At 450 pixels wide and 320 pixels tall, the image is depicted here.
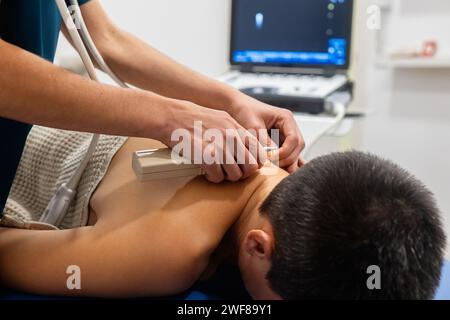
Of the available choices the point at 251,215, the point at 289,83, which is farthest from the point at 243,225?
the point at 289,83

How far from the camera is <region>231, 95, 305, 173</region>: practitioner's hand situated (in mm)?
996

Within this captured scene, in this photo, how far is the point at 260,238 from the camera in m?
0.77

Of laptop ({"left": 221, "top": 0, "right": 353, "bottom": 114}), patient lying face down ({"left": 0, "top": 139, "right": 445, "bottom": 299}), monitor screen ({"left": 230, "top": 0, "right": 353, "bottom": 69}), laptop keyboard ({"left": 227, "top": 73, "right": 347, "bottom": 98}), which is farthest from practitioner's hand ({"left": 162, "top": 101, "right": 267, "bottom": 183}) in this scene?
monitor screen ({"left": 230, "top": 0, "right": 353, "bottom": 69})

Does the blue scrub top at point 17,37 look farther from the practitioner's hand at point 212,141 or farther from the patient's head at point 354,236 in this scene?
the patient's head at point 354,236

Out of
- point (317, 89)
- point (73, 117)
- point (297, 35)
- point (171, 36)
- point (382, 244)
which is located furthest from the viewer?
point (171, 36)

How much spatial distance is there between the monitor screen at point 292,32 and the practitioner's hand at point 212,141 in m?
1.52

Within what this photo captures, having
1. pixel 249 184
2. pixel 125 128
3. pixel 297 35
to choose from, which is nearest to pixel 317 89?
pixel 297 35

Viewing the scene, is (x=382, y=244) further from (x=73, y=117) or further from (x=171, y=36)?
(x=171, y=36)

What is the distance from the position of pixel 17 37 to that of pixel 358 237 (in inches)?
26.9

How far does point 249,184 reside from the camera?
90cm

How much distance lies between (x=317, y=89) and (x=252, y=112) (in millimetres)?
967

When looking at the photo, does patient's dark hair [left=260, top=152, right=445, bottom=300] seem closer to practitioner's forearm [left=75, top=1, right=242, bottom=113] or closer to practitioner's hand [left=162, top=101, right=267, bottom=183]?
practitioner's hand [left=162, top=101, right=267, bottom=183]

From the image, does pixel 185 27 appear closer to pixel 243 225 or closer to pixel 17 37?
pixel 17 37

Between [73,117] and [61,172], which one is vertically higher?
[73,117]
